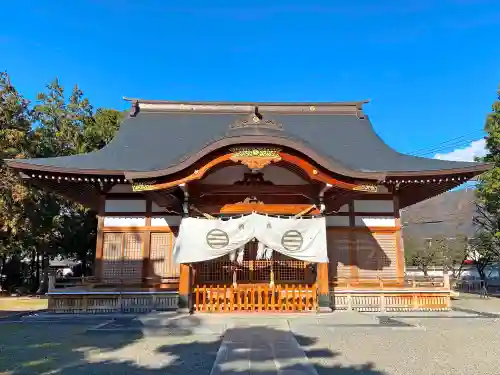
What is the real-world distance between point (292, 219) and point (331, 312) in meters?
2.50

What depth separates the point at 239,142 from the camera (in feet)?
29.8

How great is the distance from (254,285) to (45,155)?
17.3 meters

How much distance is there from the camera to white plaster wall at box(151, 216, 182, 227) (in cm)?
1161

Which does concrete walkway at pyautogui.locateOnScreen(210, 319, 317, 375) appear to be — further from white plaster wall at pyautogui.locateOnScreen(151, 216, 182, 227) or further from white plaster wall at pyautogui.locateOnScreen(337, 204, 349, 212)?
white plaster wall at pyautogui.locateOnScreen(337, 204, 349, 212)

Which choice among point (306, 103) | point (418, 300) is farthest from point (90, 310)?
point (306, 103)

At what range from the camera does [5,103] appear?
18.5 m

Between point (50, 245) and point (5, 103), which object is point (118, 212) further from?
point (50, 245)

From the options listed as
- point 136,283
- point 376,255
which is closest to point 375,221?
point 376,255

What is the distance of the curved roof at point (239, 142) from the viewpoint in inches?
359

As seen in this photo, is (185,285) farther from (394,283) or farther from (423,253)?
(423,253)

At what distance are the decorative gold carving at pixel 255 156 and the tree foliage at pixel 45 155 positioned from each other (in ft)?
42.1

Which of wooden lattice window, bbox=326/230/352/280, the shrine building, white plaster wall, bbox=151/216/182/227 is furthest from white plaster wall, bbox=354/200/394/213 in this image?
white plaster wall, bbox=151/216/182/227

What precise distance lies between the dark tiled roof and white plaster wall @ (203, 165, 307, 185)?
1.06 m

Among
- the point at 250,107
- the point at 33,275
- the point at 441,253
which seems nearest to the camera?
the point at 250,107
